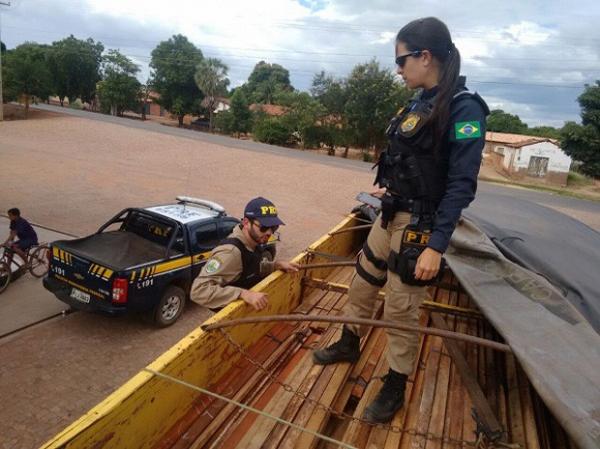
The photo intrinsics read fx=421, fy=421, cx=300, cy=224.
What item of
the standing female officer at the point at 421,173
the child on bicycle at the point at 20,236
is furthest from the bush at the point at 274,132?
the standing female officer at the point at 421,173

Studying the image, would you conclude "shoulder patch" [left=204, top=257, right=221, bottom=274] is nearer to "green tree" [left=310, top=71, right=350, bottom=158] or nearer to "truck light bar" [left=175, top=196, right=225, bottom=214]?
"truck light bar" [left=175, top=196, right=225, bottom=214]

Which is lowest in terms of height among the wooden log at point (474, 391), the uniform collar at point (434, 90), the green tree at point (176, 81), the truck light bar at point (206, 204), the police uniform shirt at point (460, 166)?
the wooden log at point (474, 391)

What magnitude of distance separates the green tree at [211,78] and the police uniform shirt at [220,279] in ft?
163

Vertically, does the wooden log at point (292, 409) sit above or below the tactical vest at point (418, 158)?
below

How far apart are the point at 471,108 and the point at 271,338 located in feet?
6.96

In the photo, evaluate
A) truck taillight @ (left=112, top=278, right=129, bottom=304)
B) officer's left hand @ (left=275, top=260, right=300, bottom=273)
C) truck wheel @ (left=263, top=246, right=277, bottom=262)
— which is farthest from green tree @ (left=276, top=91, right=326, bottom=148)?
officer's left hand @ (left=275, top=260, right=300, bottom=273)

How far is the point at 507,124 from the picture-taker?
70.6 metres

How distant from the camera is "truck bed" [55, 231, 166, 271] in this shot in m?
5.40

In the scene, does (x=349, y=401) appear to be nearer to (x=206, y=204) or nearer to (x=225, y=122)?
(x=206, y=204)

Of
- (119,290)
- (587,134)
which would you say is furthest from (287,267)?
(587,134)

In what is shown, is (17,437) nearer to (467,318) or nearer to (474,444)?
(474,444)

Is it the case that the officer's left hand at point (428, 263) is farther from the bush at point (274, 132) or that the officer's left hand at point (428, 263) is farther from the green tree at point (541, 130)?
the green tree at point (541, 130)

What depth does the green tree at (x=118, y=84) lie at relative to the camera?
4722 cm

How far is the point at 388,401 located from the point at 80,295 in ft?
14.8
